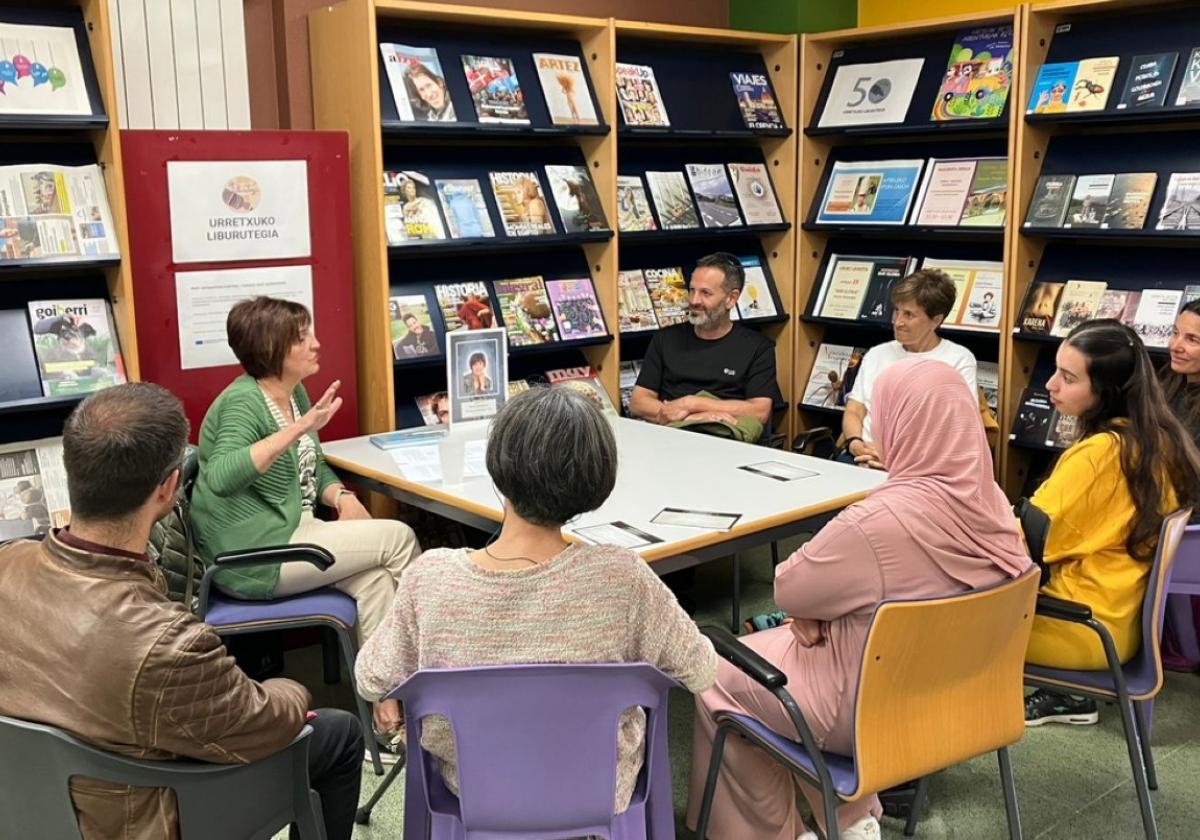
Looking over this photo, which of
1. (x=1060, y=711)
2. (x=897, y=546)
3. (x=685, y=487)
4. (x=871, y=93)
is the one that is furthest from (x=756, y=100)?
(x=897, y=546)

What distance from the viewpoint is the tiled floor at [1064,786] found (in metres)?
2.94

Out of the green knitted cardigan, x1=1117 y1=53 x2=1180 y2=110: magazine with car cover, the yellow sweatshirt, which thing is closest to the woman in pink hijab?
the yellow sweatshirt

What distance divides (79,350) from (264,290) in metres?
0.63

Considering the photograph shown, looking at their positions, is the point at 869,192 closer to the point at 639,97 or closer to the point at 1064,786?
the point at 639,97

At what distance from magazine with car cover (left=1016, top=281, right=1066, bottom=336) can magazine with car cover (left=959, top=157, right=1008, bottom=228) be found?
31 cm

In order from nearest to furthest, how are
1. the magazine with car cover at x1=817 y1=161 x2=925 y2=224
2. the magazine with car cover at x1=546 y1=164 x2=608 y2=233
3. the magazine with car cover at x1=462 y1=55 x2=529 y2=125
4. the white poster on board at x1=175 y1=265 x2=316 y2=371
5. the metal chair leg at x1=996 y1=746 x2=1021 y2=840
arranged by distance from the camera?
the metal chair leg at x1=996 y1=746 x2=1021 y2=840 < the white poster on board at x1=175 y1=265 x2=316 y2=371 < the magazine with car cover at x1=462 y1=55 x2=529 y2=125 < the magazine with car cover at x1=546 y1=164 x2=608 y2=233 < the magazine with car cover at x1=817 y1=161 x2=925 y2=224

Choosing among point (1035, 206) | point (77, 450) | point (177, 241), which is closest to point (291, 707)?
point (77, 450)

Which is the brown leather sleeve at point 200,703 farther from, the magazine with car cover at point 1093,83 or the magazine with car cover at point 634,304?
the magazine with car cover at point 1093,83

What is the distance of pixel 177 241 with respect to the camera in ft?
12.8

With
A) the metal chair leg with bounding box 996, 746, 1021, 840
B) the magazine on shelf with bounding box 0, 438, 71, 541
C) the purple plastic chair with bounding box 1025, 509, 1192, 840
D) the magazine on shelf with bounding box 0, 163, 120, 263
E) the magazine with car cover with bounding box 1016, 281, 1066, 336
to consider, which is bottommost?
the metal chair leg with bounding box 996, 746, 1021, 840

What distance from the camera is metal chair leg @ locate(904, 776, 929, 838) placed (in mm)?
2852

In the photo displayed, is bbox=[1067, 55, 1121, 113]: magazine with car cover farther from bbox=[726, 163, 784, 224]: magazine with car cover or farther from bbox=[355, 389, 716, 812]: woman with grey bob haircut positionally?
bbox=[355, 389, 716, 812]: woman with grey bob haircut

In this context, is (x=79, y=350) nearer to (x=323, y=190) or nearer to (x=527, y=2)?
(x=323, y=190)

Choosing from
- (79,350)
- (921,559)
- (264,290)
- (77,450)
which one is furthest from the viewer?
(264,290)
